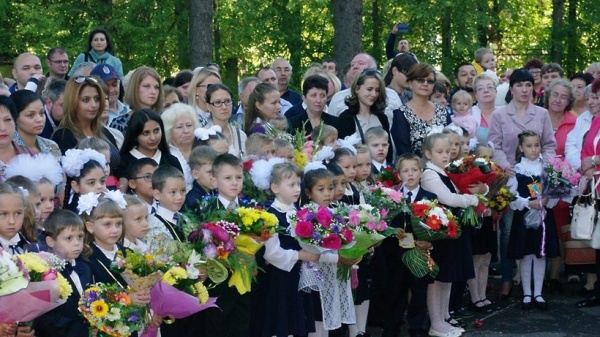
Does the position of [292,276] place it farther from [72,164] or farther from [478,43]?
[478,43]

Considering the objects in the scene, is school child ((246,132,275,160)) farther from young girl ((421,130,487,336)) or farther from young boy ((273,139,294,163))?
young girl ((421,130,487,336))

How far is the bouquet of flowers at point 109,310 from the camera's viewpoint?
594 cm

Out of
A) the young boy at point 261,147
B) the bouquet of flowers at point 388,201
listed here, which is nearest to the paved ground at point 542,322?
the bouquet of flowers at point 388,201

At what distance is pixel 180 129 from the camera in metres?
8.67

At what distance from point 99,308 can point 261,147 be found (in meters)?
2.97

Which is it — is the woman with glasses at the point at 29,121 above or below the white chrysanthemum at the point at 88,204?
above

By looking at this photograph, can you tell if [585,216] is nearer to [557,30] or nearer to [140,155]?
[140,155]

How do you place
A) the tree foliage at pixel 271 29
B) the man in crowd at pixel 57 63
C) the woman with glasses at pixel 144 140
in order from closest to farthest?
1. the woman with glasses at pixel 144 140
2. the man in crowd at pixel 57 63
3. the tree foliage at pixel 271 29

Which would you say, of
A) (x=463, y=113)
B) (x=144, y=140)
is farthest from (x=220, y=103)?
(x=463, y=113)

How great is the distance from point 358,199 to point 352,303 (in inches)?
38.5

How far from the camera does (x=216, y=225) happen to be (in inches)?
275

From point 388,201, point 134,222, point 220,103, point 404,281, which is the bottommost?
point 404,281

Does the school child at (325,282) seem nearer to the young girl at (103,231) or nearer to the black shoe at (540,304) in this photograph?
the young girl at (103,231)

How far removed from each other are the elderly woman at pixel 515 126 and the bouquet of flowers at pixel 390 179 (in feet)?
6.60
